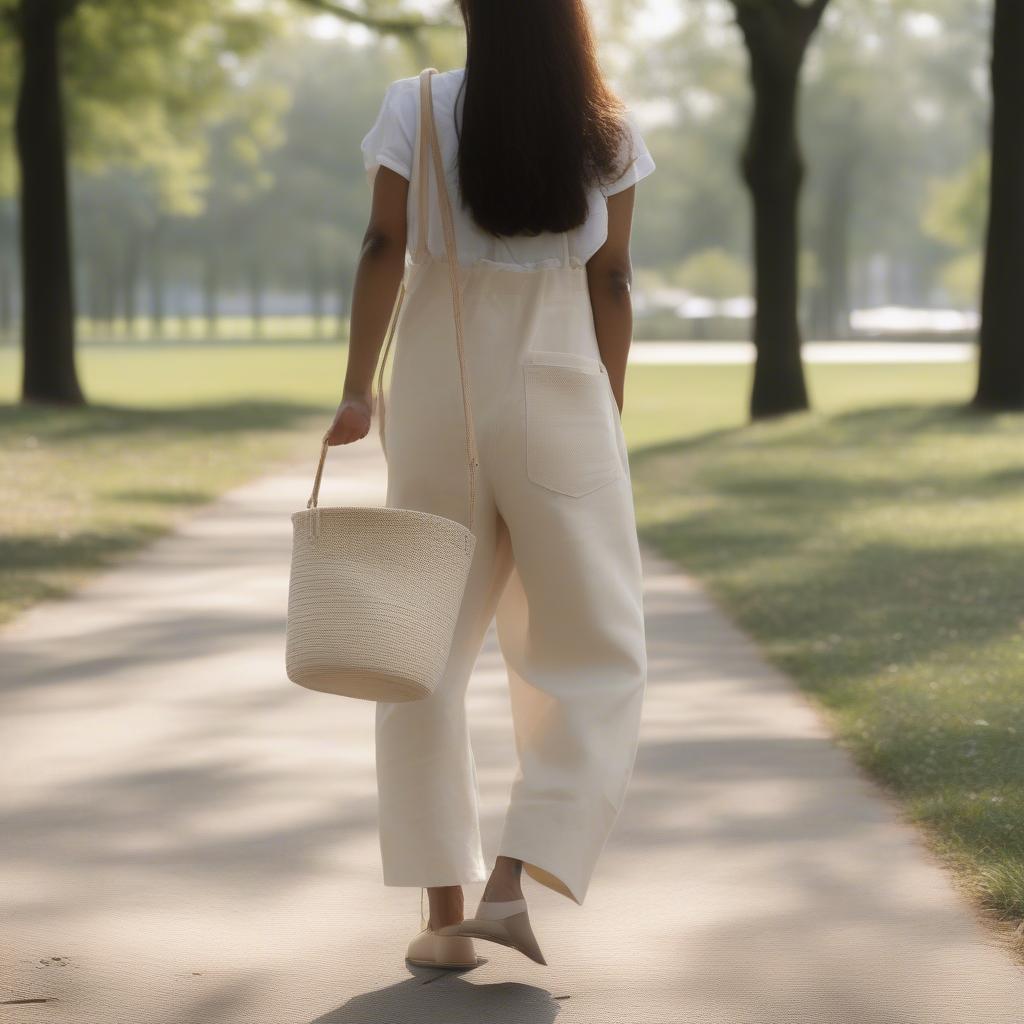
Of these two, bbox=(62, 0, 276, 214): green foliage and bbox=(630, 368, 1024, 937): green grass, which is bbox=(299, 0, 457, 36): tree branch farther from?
bbox=(630, 368, 1024, 937): green grass

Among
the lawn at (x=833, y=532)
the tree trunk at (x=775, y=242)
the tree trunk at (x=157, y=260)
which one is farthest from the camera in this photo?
the tree trunk at (x=157, y=260)

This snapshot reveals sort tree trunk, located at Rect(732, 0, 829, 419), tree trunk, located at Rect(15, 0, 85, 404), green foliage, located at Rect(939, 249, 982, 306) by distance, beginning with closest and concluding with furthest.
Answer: tree trunk, located at Rect(732, 0, 829, 419), tree trunk, located at Rect(15, 0, 85, 404), green foliage, located at Rect(939, 249, 982, 306)

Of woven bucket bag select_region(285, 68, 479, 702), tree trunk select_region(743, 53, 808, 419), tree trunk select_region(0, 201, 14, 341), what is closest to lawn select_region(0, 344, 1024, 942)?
tree trunk select_region(743, 53, 808, 419)

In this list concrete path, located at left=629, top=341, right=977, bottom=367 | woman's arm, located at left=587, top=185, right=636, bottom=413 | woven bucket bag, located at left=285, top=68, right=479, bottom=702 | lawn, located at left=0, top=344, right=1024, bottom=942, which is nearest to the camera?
woven bucket bag, located at left=285, top=68, right=479, bottom=702

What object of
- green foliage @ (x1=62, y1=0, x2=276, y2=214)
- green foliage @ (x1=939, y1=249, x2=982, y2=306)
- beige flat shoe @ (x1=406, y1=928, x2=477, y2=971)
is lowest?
beige flat shoe @ (x1=406, y1=928, x2=477, y2=971)

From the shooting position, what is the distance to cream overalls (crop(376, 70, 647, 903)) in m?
3.54

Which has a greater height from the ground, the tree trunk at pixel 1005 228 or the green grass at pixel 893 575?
→ the tree trunk at pixel 1005 228

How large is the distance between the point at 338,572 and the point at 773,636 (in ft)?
15.8

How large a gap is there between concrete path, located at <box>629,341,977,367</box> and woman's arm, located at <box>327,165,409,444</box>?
39.0 m

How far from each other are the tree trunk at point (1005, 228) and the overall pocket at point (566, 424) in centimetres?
1805

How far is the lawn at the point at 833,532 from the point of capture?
5582 millimetres

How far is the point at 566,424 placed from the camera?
3.55m

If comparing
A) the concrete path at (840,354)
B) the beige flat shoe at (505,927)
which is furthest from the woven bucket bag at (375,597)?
the concrete path at (840,354)

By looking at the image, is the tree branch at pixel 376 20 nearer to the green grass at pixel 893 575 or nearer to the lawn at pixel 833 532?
the lawn at pixel 833 532
